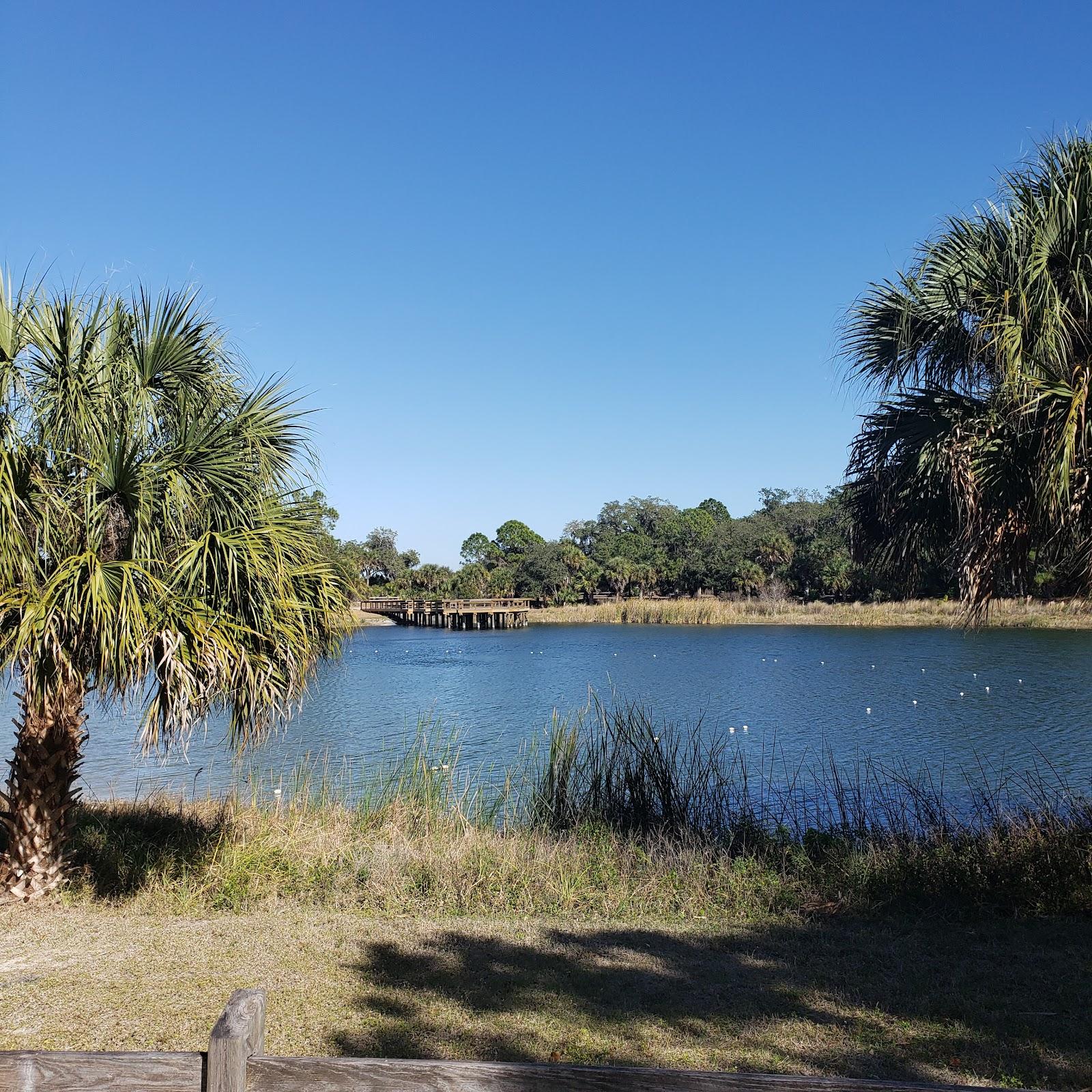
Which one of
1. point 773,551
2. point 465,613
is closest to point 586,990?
point 465,613

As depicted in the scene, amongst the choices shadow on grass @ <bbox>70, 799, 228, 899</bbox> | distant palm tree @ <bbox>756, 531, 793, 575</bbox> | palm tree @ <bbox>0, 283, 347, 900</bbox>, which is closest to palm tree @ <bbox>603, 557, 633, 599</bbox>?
distant palm tree @ <bbox>756, 531, 793, 575</bbox>

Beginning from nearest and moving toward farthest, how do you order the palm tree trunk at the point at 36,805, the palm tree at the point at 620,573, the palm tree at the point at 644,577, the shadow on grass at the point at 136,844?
the palm tree trunk at the point at 36,805 → the shadow on grass at the point at 136,844 → the palm tree at the point at 644,577 → the palm tree at the point at 620,573

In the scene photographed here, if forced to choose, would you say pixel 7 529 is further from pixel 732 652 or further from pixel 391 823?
pixel 732 652

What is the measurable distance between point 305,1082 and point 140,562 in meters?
4.94

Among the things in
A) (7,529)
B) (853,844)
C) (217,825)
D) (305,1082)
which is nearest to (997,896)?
(853,844)

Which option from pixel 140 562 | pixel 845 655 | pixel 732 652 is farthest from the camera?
pixel 732 652

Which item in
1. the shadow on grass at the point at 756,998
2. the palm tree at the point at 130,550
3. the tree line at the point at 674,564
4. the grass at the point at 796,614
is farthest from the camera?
the tree line at the point at 674,564

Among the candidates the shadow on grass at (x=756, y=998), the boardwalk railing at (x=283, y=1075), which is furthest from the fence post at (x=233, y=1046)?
the shadow on grass at (x=756, y=998)

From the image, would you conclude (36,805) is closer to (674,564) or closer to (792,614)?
(792,614)

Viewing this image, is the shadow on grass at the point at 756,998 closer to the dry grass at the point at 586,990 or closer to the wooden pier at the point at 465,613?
the dry grass at the point at 586,990

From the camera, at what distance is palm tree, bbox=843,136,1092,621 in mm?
6836

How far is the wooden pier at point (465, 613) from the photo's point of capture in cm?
6581

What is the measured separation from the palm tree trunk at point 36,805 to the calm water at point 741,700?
3.50 ft

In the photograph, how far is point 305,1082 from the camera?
6.46ft
